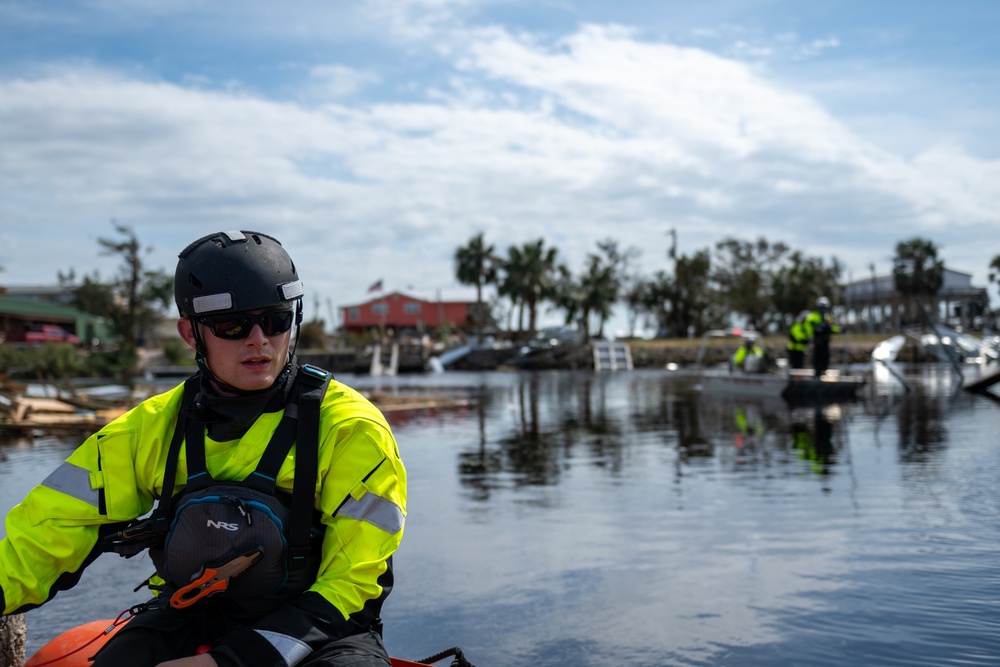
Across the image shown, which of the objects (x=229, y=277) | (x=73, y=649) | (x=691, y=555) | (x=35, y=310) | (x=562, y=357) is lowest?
(x=691, y=555)

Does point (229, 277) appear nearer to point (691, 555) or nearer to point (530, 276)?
point (691, 555)

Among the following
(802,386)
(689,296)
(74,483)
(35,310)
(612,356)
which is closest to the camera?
(74,483)

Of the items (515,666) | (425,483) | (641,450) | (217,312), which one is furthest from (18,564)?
(641,450)

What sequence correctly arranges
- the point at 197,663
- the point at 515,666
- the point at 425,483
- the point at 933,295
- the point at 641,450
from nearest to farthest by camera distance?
the point at 197,663, the point at 515,666, the point at 425,483, the point at 641,450, the point at 933,295

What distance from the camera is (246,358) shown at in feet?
8.95

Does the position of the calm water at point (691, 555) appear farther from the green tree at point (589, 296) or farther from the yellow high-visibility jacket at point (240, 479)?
the green tree at point (589, 296)

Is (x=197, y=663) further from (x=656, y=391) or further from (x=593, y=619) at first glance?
(x=656, y=391)

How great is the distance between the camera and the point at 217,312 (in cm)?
272

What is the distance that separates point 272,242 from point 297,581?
1.00 m

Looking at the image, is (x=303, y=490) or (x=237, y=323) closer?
(x=303, y=490)

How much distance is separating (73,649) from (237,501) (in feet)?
3.15

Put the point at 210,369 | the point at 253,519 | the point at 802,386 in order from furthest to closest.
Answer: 1. the point at 802,386
2. the point at 210,369
3. the point at 253,519

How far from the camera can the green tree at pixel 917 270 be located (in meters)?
71.9

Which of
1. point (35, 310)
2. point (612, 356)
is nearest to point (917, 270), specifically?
point (612, 356)
